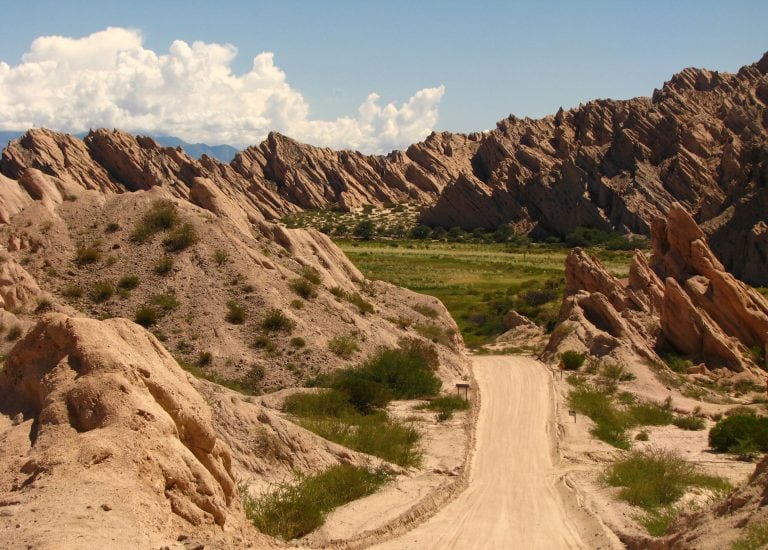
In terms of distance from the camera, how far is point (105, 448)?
36.4 ft

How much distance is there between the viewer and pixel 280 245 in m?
40.9

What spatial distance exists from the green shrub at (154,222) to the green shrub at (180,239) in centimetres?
56

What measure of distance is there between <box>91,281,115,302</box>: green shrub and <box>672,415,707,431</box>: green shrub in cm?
2054

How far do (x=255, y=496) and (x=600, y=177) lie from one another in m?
112

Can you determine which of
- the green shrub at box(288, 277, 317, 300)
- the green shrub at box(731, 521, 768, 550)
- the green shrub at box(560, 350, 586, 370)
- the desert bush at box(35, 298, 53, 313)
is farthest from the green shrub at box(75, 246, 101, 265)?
the green shrub at box(731, 521, 768, 550)

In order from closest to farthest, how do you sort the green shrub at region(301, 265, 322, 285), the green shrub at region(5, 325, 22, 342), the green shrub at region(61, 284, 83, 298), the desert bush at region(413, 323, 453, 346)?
the green shrub at region(5, 325, 22, 342)
the green shrub at region(61, 284, 83, 298)
the green shrub at region(301, 265, 322, 285)
the desert bush at region(413, 323, 453, 346)

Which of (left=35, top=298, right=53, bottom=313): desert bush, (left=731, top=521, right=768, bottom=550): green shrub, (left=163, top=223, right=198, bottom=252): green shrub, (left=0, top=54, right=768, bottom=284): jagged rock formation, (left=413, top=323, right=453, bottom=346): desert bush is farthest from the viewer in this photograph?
(left=0, top=54, right=768, bottom=284): jagged rock formation

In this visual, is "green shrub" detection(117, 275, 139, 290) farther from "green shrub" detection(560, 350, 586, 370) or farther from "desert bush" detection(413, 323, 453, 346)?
"green shrub" detection(560, 350, 586, 370)

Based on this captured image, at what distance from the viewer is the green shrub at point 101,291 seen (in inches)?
1244

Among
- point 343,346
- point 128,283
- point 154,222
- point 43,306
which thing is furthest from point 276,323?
point 43,306

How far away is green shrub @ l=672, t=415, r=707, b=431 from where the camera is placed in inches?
1105

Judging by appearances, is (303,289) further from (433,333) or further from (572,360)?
(572,360)

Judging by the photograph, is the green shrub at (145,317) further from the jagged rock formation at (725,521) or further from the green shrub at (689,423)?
the jagged rock formation at (725,521)

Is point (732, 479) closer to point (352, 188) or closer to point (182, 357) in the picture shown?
point (182, 357)
